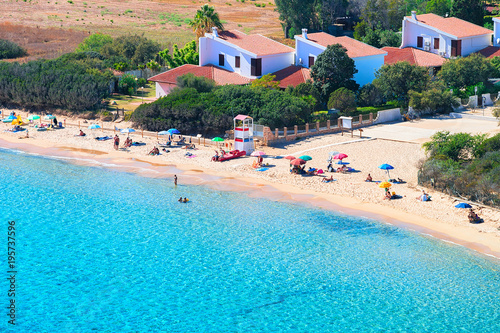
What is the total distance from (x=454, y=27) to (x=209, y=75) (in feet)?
102

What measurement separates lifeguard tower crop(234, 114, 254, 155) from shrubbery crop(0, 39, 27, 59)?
52251 mm

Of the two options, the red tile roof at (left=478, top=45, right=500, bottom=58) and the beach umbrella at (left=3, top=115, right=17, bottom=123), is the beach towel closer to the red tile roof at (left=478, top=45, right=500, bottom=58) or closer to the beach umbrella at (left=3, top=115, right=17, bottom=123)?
the beach umbrella at (left=3, top=115, right=17, bottom=123)

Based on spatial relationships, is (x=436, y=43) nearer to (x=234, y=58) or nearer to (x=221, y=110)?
(x=234, y=58)

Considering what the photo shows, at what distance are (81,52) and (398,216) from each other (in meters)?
54.7

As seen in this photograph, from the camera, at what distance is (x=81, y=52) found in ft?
256

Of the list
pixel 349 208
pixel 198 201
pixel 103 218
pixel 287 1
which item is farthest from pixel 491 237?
pixel 287 1

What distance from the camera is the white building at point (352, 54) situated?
61591mm

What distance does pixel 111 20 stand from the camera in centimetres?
12050

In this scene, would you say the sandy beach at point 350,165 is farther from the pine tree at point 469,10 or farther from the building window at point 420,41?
the pine tree at point 469,10

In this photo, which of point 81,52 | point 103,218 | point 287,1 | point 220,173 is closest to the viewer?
point 103,218

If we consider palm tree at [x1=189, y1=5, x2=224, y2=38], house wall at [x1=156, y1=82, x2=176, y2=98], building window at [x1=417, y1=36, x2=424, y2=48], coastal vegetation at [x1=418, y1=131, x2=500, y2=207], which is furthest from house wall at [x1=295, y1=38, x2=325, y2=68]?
coastal vegetation at [x1=418, y1=131, x2=500, y2=207]

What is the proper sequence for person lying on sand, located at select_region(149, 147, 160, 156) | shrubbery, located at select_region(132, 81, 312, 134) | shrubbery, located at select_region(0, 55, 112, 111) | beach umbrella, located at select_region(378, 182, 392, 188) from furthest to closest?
shrubbery, located at select_region(0, 55, 112, 111)
shrubbery, located at select_region(132, 81, 312, 134)
person lying on sand, located at select_region(149, 147, 160, 156)
beach umbrella, located at select_region(378, 182, 392, 188)

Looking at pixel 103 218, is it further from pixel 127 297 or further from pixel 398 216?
pixel 398 216

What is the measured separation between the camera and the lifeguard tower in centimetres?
4606
